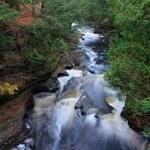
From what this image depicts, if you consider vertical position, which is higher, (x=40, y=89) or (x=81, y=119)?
(x=40, y=89)

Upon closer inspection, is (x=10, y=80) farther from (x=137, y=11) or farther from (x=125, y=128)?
(x=137, y=11)

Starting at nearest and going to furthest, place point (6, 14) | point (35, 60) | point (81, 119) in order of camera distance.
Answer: point (6, 14) < point (81, 119) < point (35, 60)

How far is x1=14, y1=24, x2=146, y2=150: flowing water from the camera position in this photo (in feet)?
50.2

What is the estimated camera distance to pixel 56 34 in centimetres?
2008

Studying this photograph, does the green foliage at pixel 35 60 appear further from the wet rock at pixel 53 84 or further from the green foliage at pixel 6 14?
the green foliage at pixel 6 14

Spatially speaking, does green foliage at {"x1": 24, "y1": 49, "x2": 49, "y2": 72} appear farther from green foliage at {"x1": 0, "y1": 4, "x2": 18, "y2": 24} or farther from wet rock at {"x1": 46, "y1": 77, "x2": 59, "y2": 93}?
green foliage at {"x1": 0, "y1": 4, "x2": 18, "y2": 24}

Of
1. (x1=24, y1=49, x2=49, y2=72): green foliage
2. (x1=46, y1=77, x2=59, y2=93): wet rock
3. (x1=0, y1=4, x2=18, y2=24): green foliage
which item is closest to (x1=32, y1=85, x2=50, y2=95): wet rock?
(x1=46, y1=77, x2=59, y2=93): wet rock

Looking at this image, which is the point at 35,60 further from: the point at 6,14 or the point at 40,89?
the point at 6,14

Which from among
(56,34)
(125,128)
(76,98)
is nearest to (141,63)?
(125,128)

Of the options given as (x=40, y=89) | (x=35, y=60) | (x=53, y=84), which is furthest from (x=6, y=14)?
(x=53, y=84)

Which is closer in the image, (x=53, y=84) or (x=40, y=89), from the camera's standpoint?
(x=40, y=89)

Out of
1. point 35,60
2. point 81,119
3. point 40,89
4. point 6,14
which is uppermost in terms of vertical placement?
point 6,14

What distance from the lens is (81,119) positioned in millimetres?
16969

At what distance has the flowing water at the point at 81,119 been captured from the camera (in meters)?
15.3
